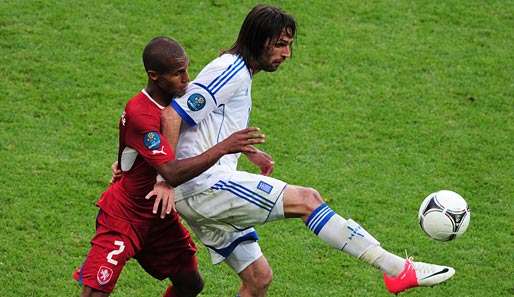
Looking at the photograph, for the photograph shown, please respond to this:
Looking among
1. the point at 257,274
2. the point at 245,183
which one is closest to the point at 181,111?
the point at 245,183

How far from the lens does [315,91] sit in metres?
13.6

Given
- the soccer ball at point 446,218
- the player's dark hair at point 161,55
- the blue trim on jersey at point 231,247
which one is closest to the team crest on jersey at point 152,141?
the player's dark hair at point 161,55

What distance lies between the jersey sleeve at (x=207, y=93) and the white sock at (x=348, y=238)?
3.40ft

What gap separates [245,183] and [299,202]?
406 millimetres

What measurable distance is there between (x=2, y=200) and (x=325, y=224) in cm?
428

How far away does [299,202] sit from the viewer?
796 centimetres

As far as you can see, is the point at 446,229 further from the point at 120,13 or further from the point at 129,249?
the point at 120,13

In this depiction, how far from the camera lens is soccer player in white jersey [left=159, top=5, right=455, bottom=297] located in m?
7.98

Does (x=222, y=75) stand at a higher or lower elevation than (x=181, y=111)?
higher

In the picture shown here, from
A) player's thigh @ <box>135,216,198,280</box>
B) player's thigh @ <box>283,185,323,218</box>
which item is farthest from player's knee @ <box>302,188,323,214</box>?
player's thigh @ <box>135,216,198,280</box>

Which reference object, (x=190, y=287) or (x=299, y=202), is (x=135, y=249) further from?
(x=299, y=202)

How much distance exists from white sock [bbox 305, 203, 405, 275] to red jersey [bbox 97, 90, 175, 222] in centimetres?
109

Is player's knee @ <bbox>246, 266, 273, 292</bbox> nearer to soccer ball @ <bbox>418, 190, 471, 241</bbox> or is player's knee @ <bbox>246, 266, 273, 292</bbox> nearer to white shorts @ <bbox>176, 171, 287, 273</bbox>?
white shorts @ <bbox>176, 171, 287, 273</bbox>

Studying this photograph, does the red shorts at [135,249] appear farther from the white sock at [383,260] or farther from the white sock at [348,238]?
the white sock at [383,260]
